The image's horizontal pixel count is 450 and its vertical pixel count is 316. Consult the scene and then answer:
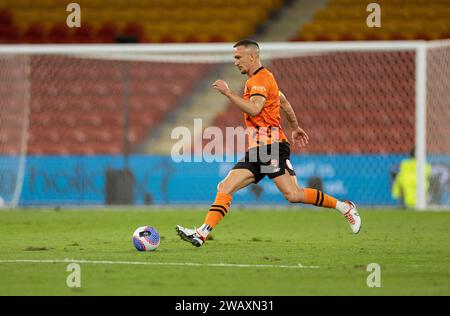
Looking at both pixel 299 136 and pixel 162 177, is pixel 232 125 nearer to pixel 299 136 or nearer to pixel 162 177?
pixel 162 177

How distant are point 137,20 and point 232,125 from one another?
465 cm

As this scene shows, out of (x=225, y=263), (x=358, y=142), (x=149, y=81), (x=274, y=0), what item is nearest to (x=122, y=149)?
(x=149, y=81)

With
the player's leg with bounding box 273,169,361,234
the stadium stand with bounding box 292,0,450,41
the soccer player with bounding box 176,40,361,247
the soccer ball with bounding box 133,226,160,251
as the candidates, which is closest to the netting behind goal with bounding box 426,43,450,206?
the stadium stand with bounding box 292,0,450,41

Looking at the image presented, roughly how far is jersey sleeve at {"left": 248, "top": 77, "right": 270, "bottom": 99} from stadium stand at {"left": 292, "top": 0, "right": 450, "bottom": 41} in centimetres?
1156

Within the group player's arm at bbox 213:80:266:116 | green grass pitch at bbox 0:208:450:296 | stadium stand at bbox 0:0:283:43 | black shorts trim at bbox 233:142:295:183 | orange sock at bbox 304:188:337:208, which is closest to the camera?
green grass pitch at bbox 0:208:450:296

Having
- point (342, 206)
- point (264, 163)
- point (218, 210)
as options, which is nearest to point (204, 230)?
point (218, 210)

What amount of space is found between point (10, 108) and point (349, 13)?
7858mm

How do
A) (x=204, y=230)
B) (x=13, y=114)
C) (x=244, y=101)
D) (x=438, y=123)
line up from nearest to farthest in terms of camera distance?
(x=244, y=101) < (x=204, y=230) < (x=438, y=123) < (x=13, y=114)

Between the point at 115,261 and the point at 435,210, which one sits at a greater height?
the point at 435,210

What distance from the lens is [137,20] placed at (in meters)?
22.7

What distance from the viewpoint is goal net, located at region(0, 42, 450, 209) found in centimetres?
1709

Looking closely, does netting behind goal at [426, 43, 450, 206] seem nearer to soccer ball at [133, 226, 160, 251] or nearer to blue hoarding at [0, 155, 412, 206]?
blue hoarding at [0, 155, 412, 206]

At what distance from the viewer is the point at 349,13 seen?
21688mm

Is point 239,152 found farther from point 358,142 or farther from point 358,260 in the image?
point 358,260
